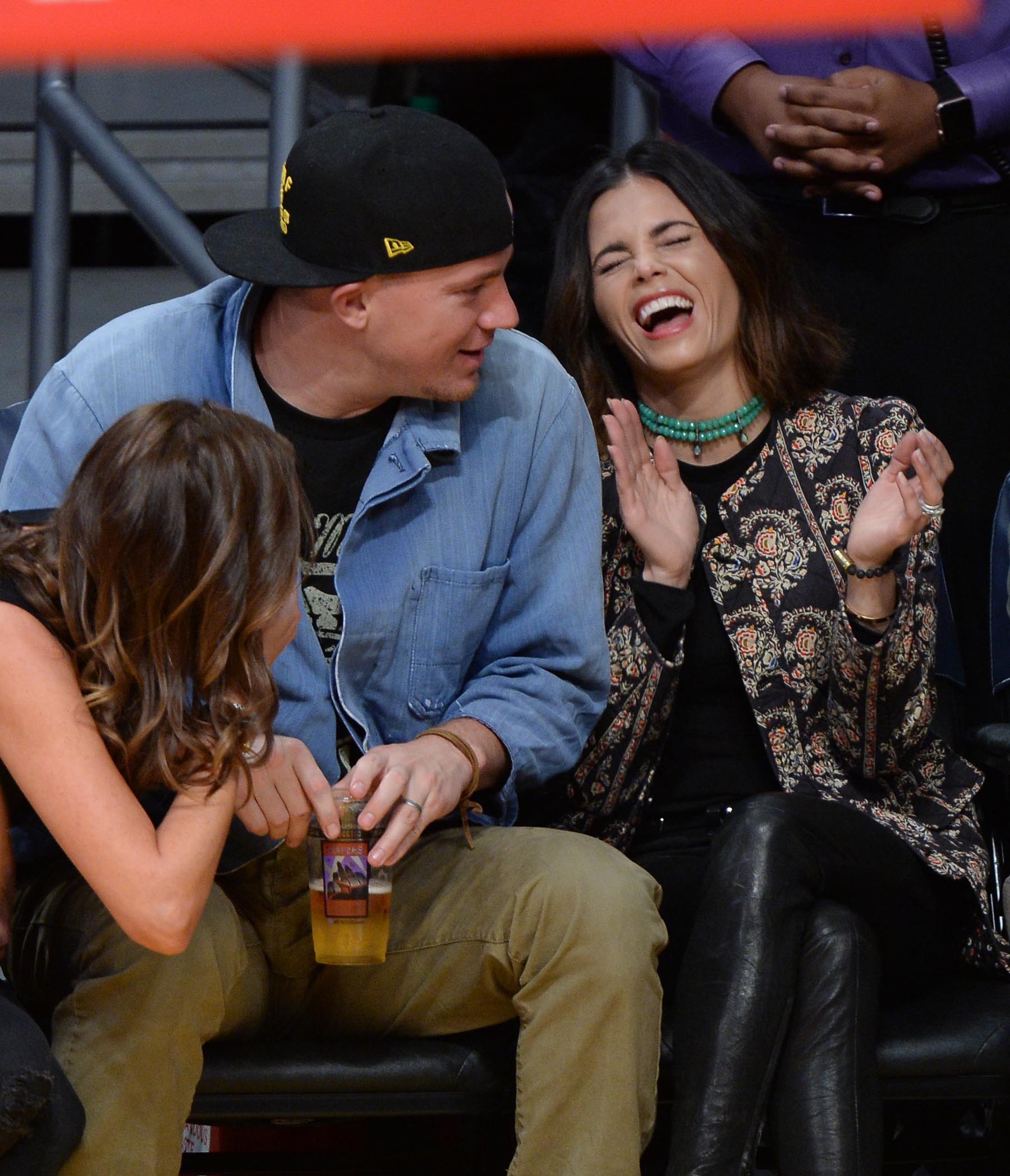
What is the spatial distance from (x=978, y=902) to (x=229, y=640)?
1.12m

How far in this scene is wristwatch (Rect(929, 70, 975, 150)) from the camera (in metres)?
2.68

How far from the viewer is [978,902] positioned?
226cm

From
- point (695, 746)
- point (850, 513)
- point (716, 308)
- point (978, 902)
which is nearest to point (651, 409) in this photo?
point (716, 308)

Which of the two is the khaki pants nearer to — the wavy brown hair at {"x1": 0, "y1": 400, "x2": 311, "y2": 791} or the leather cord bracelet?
the leather cord bracelet

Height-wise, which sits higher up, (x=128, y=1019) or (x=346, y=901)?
(x=346, y=901)

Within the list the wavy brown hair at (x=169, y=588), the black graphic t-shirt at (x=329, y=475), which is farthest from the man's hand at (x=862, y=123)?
the wavy brown hair at (x=169, y=588)

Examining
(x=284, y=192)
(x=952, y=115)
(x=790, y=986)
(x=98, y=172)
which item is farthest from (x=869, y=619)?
(x=98, y=172)

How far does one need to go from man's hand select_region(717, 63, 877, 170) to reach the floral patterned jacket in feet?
1.58

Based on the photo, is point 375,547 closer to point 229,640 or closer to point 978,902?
point 229,640

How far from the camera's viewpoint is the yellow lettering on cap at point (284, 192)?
213 cm

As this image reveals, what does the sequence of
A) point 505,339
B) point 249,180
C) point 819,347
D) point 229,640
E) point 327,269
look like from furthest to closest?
point 249,180 → point 819,347 → point 505,339 → point 327,269 → point 229,640

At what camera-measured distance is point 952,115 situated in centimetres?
269

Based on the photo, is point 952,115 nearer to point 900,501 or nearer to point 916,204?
point 916,204

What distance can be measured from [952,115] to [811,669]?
3.16 ft
